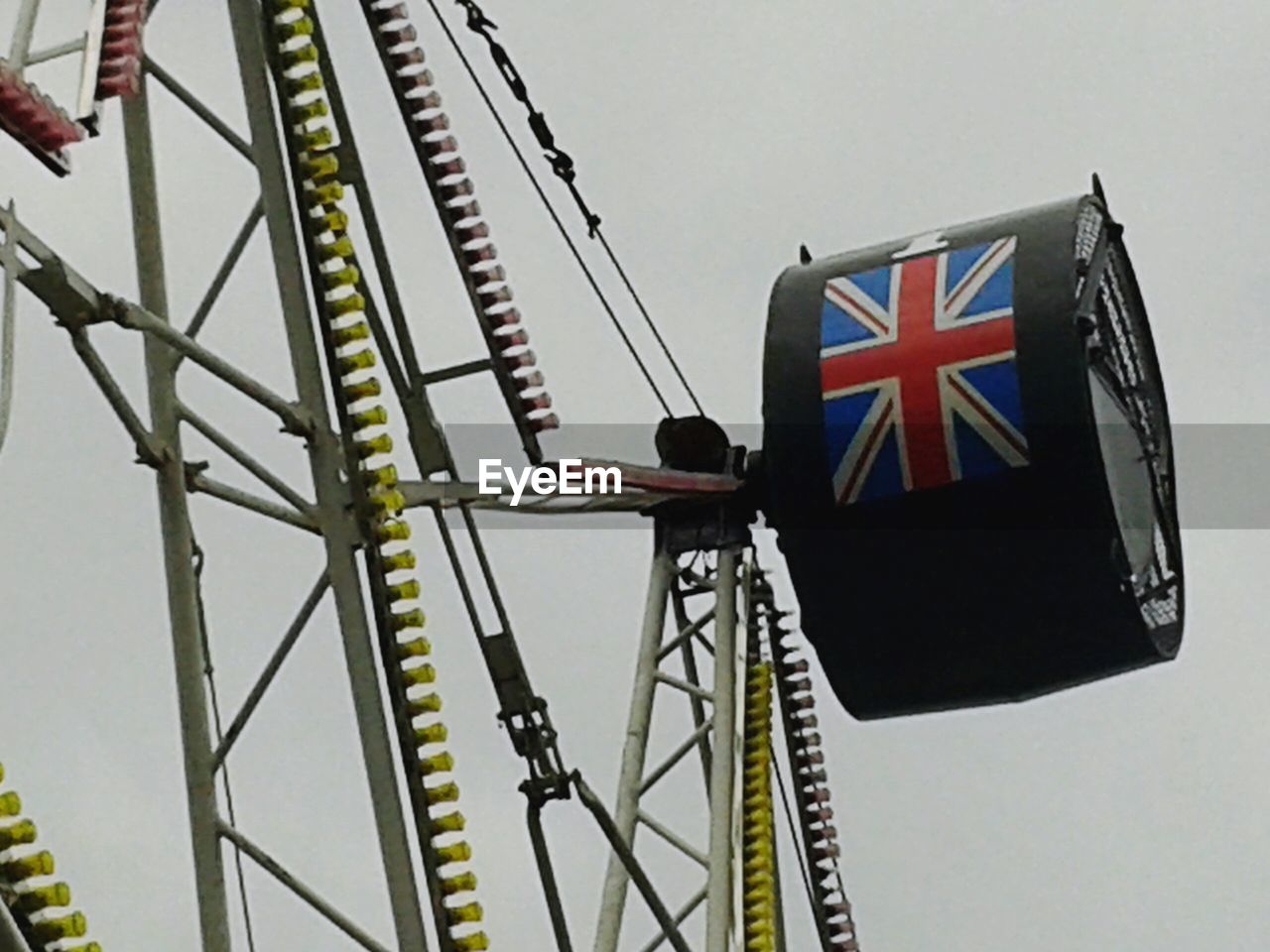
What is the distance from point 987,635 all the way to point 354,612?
6.78 meters

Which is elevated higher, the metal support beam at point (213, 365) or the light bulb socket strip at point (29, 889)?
the metal support beam at point (213, 365)

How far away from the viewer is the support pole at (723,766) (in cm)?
2647

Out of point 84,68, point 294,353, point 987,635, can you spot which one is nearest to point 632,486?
point 987,635

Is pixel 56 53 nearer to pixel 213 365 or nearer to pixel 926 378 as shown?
pixel 213 365

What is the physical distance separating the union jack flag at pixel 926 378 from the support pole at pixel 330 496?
227 inches

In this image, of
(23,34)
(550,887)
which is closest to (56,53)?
(23,34)

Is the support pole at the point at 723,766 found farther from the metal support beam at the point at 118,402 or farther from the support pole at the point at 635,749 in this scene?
the metal support beam at the point at 118,402

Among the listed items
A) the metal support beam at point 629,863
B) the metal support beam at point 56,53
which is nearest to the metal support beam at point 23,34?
the metal support beam at point 56,53

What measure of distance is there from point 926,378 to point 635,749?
4.20 metres

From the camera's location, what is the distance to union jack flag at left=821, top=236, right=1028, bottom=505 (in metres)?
26.4

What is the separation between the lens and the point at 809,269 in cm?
2822

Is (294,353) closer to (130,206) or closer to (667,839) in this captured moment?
(130,206)

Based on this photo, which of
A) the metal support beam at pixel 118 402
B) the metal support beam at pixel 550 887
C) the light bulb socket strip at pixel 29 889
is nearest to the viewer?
the light bulb socket strip at pixel 29 889

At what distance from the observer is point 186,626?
22406 mm
